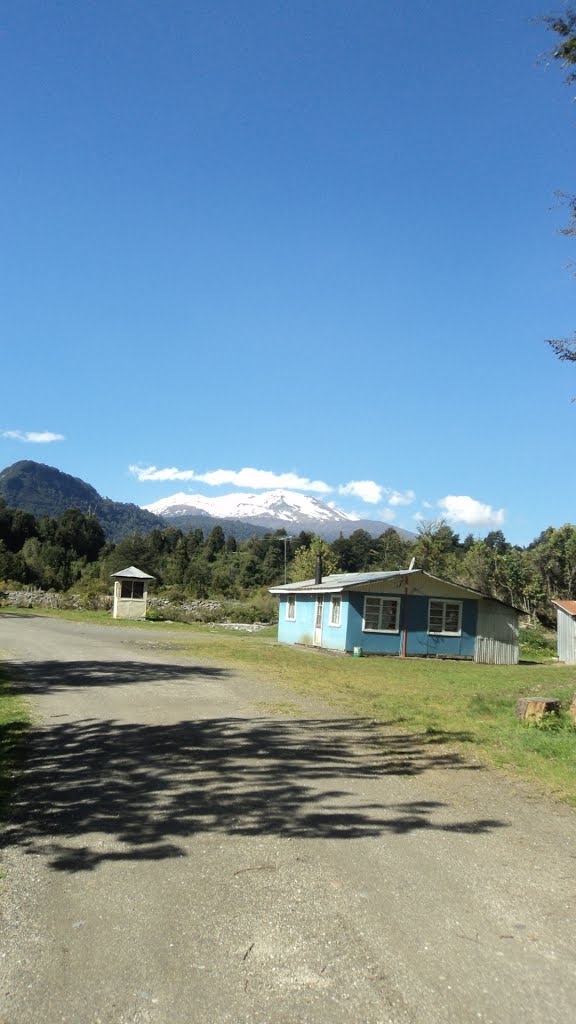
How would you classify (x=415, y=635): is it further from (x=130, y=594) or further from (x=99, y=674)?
(x=130, y=594)

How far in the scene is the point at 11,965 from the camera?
3395 millimetres

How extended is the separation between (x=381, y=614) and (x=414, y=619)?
1430 millimetres

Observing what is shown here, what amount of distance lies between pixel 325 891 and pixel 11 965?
1.74m

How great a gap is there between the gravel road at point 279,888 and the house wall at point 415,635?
758 inches

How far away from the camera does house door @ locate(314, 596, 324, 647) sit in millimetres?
Answer: 30734

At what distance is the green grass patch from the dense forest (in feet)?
116

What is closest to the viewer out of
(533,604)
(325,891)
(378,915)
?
(378,915)

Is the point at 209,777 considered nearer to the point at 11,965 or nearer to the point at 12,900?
the point at 12,900

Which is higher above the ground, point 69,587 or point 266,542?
point 266,542

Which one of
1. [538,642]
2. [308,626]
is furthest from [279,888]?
[538,642]

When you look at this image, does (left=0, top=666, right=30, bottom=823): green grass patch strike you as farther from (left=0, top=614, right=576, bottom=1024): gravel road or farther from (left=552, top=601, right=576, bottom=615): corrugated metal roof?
(left=552, top=601, right=576, bottom=615): corrugated metal roof

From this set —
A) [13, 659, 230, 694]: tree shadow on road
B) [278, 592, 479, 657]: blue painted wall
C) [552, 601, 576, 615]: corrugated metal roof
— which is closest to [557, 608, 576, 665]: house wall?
[552, 601, 576, 615]: corrugated metal roof

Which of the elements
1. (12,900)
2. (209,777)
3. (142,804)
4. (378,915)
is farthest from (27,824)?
(378,915)

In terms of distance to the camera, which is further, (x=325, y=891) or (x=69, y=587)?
(x=69, y=587)
